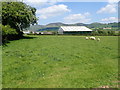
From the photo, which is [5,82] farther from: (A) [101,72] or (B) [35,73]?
(A) [101,72]

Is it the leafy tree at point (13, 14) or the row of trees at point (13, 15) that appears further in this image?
the leafy tree at point (13, 14)

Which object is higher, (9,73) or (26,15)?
(26,15)

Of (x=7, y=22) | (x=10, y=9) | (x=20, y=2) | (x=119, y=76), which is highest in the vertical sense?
(x=20, y=2)

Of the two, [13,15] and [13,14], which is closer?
[13,15]

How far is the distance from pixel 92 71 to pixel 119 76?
1.27 m

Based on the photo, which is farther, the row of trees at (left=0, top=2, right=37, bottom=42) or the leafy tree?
the leafy tree

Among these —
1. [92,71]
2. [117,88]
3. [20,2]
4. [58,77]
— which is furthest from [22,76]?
[20,2]

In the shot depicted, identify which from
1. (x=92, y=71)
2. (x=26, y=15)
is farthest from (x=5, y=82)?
(x=26, y=15)

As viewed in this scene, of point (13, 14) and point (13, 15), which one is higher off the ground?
point (13, 14)

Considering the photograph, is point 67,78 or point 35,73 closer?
point 67,78

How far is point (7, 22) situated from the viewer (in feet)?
90.8

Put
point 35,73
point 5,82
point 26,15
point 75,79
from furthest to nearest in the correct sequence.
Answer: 1. point 26,15
2. point 35,73
3. point 75,79
4. point 5,82

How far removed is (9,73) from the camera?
665 cm

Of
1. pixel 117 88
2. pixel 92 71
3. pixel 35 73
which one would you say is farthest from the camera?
pixel 92 71
